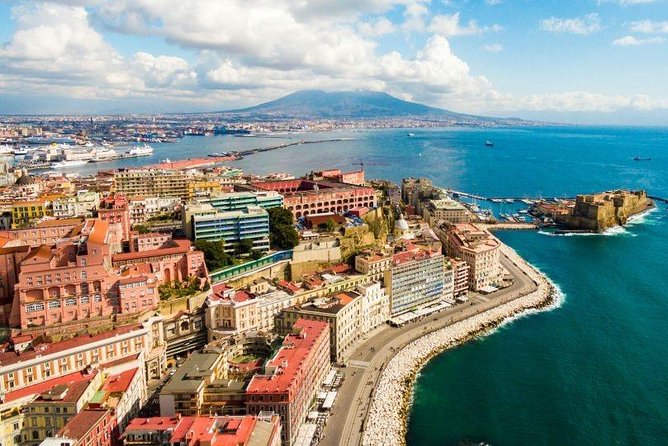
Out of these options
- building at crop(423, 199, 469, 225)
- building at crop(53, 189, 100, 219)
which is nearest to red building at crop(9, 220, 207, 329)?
building at crop(53, 189, 100, 219)

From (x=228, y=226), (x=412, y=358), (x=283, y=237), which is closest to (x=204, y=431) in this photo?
(x=412, y=358)

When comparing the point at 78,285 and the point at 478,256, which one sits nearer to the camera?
the point at 78,285

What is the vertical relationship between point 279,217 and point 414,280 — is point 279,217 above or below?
above

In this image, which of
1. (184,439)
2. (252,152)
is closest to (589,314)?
(184,439)

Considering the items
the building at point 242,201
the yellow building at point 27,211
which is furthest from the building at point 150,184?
the building at point 242,201

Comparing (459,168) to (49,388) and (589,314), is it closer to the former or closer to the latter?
(589,314)

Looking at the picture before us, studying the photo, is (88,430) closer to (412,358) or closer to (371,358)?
(371,358)
